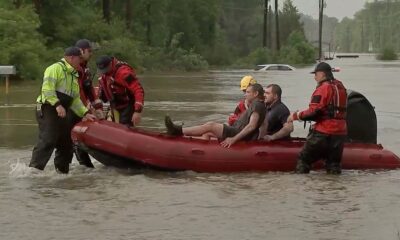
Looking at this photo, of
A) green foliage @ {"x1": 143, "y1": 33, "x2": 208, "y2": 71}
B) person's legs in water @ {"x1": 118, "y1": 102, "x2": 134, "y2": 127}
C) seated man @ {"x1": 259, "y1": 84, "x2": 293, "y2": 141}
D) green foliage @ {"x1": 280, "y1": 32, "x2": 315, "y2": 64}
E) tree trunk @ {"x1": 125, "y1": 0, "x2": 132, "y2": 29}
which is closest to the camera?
seated man @ {"x1": 259, "y1": 84, "x2": 293, "y2": 141}

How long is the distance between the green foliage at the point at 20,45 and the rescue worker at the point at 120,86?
2080cm

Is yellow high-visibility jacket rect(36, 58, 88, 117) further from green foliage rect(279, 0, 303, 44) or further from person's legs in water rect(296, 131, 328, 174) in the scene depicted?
green foliage rect(279, 0, 303, 44)

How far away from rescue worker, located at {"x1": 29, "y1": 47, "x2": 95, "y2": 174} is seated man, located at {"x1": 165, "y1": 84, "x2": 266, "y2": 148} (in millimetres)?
1226

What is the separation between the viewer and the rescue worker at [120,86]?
35.0 ft

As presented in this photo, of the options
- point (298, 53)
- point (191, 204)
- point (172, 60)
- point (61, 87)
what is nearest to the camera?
point (191, 204)

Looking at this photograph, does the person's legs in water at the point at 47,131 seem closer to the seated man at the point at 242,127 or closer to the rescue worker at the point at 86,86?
the rescue worker at the point at 86,86

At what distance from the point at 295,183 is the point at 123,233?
3.11 meters

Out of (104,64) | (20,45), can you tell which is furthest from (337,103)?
(20,45)

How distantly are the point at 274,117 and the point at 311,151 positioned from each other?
860mm

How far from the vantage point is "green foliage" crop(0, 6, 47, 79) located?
1266 inches

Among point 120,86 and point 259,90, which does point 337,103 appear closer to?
point 259,90

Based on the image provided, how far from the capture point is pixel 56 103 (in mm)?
9711

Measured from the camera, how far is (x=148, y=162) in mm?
10266

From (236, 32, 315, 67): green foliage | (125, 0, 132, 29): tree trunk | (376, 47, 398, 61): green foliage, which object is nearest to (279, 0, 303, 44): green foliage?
(376, 47, 398, 61): green foliage
